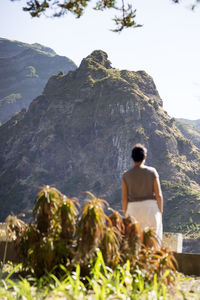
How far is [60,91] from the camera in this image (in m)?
168

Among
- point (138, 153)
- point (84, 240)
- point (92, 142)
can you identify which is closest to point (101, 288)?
point (84, 240)

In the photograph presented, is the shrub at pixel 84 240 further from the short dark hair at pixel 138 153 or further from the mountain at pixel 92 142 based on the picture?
the mountain at pixel 92 142

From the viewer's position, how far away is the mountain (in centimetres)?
14900

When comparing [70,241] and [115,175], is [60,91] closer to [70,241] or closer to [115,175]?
[115,175]

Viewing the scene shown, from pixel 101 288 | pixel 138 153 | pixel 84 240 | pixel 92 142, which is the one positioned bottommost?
pixel 101 288

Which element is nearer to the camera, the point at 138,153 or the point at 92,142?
the point at 138,153

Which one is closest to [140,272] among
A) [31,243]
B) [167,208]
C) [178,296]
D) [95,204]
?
[178,296]

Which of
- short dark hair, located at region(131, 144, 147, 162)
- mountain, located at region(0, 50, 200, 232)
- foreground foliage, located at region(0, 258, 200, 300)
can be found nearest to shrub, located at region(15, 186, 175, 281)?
foreground foliage, located at region(0, 258, 200, 300)

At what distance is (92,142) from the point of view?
155125mm

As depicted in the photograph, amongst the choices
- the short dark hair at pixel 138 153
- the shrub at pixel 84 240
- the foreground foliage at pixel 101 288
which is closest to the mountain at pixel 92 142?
the short dark hair at pixel 138 153

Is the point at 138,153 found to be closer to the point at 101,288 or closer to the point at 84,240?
the point at 84,240

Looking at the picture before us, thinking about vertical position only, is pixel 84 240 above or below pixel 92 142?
below

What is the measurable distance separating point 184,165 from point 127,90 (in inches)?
1301

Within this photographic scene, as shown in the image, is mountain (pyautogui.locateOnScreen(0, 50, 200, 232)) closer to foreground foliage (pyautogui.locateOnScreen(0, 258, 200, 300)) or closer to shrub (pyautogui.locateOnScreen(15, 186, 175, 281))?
shrub (pyautogui.locateOnScreen(15, 186, 175, 281))
